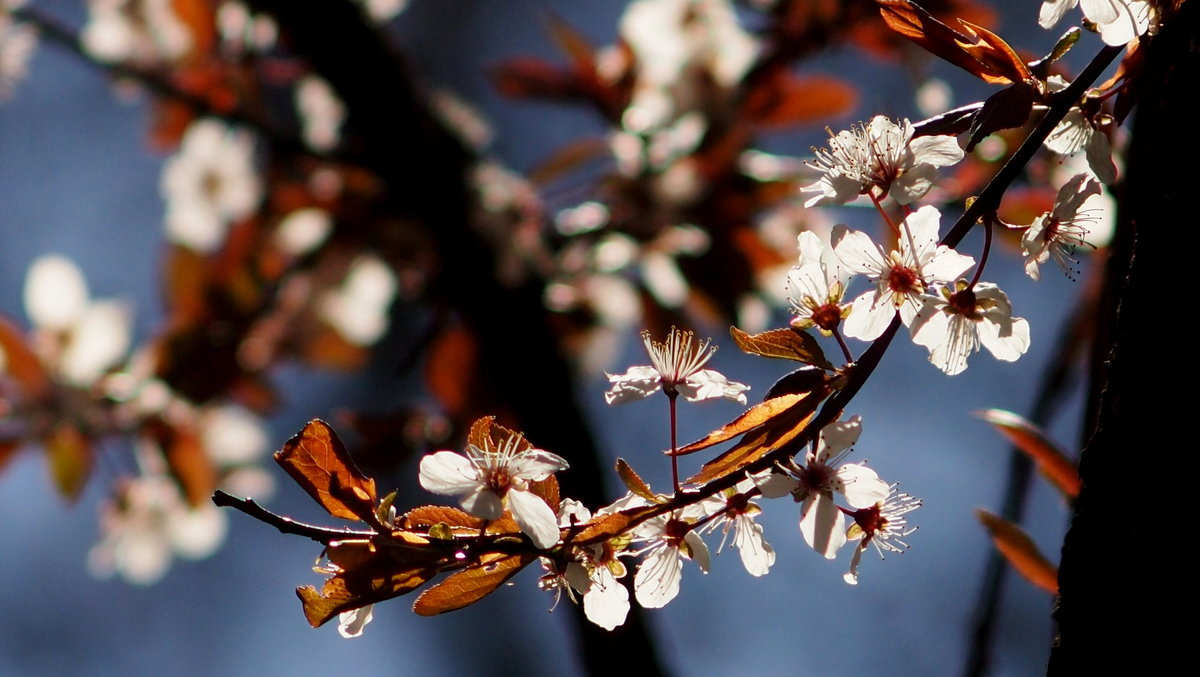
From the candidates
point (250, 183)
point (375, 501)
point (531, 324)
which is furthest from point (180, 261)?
point (375, 501)

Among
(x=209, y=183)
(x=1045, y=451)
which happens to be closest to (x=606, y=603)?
(x=1045, y=451)

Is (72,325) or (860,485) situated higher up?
(72,325)

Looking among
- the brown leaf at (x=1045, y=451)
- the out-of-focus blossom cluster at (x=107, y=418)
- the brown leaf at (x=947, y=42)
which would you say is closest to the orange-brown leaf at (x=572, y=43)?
the out-of-focus blossom cluster at (x=107, y=418)

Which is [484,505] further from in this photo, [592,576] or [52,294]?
[52,294]

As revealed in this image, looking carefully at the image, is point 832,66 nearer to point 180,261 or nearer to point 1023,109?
point 180,261

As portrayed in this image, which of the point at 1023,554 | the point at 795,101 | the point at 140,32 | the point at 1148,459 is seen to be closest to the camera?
the point at 1148,459

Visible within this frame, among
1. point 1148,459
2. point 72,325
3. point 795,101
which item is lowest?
point 1148,459

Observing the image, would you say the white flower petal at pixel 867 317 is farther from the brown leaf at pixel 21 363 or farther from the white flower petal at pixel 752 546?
the brown leaf at pixel 21 363
